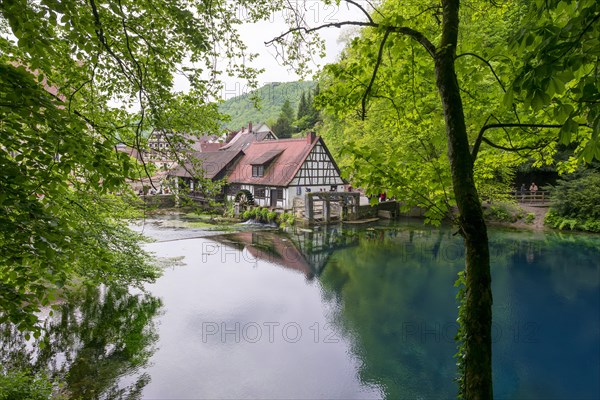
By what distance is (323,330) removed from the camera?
35.4 feet

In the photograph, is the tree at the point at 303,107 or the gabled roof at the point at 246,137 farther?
the tree at the point at 303,107

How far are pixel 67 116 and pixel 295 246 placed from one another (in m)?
18.0

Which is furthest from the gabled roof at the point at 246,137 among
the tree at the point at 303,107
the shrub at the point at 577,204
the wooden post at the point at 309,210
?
the shrub at the point at 577,204

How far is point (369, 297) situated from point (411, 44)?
1078cm

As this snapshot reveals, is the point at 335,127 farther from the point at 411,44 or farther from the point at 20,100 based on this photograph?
the point at 20,100

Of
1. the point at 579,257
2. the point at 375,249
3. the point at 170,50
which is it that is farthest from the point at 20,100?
the point at 579,257

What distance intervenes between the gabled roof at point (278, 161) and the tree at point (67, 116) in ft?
72.7

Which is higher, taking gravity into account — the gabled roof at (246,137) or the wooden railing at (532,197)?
the gabled roof at (246,137)

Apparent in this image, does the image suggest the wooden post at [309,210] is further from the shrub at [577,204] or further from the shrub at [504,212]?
the shrub at [577,204]

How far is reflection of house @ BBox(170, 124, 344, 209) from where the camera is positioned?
1081 inches

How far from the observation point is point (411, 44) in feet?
11.9

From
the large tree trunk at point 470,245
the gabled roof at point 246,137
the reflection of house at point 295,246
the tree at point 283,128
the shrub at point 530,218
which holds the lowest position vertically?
the reflection of house at point 295,246

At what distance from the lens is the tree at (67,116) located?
8.05 ft

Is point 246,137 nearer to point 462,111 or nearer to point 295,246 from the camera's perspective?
point 295,246
